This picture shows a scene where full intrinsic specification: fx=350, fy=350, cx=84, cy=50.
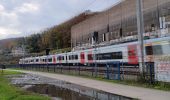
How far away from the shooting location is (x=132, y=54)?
38.2 metres

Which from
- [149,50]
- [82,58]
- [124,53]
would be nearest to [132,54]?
[124,53]

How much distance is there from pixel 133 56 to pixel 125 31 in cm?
3403

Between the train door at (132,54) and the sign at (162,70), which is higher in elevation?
the train door at (132,54)

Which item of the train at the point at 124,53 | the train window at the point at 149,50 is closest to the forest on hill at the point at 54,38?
the train at the point at 124,53

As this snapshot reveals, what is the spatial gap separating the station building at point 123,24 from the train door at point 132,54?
3362 millimetres

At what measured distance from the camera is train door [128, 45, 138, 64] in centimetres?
3740

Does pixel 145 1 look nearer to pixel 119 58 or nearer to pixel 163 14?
pixel 163 14

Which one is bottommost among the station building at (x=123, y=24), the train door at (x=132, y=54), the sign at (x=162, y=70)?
the sign at (x=162, y=70)

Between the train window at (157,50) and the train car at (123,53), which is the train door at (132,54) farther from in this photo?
the train window at (157,50)

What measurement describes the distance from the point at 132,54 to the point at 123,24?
34.6m

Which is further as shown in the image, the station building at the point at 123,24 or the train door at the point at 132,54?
the station building at the point at 123,24

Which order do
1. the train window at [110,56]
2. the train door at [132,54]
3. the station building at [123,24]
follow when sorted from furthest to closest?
the station building at [123,24] → the train window at [110,56] → the train door at [132,54]

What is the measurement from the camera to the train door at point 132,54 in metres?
37.4

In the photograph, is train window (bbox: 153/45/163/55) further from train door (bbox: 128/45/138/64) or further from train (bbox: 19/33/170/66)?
train door (bbox: 128/45/138/64)
